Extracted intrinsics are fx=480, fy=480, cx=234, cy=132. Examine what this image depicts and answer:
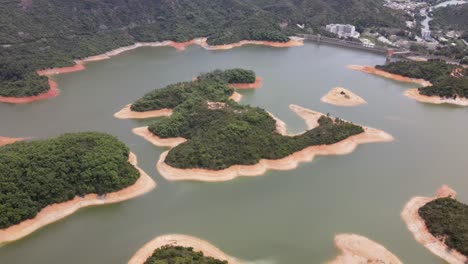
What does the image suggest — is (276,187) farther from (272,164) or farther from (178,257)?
(178,257)

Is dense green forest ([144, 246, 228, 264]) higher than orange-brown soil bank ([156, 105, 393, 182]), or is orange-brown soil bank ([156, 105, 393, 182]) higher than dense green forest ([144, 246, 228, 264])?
orange-brown soil bank ([156, 105, 393, 182])

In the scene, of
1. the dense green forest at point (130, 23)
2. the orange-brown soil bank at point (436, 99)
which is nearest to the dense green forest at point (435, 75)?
the orange-brown soil bank at point (436, 99)

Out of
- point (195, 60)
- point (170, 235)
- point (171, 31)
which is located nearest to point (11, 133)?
point (170, 235)

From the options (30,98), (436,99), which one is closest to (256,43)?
(436,99)

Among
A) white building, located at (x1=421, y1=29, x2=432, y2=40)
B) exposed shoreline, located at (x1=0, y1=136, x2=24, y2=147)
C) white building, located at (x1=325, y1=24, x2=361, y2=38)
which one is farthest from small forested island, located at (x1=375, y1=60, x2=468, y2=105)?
exposed shoreline, located at (x1=0, y1=136, x2=24, y2=147)

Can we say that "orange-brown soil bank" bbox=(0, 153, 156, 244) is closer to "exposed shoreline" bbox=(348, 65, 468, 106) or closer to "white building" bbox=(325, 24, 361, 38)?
"exposed shoreline" bbox=(348, 65, 468, 106)

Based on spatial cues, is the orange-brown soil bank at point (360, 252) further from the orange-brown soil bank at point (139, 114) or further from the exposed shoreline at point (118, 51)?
the exposed shoreline at point (118, 51)

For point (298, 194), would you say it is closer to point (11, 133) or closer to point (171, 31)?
point (11, 133)
